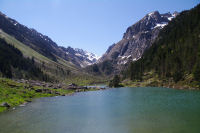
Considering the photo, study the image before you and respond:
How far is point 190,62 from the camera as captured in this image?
379 feet

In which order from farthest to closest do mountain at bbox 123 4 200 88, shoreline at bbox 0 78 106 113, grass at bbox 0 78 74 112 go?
1. mountain at bbox 123 4 200 88
2. grass at bbox 0 78 74 112
3. shoreline at bbox 0 78 106 113

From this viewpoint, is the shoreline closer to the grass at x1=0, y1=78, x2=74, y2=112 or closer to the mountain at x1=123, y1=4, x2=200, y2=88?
the grass at x1=0, y1=78, x2=74, y2=112

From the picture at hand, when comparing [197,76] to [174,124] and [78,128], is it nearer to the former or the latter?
[174,124]

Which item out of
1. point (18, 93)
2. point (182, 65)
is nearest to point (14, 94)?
point (18, 93)

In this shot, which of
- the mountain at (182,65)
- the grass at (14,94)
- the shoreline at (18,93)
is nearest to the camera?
the shoreline at (18,93)

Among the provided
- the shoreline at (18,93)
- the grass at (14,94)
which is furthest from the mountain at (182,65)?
the grass at (14,94)

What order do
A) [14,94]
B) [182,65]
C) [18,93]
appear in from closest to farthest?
[14,94] < [18,93] < [182,65]

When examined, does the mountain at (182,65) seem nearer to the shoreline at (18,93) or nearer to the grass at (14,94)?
the shoreline at (18,93)

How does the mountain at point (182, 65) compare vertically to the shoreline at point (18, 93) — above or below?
above

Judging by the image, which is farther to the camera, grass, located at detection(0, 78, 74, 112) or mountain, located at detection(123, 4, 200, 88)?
mountain, located at detection(123, 4, 200, 88)

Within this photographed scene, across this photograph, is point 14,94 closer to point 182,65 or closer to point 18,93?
point 18,93

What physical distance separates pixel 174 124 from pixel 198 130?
4.07 m

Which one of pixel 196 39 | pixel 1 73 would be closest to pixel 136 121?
pixel 196 39

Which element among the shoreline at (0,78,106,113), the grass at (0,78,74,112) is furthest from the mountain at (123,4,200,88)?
the grass at (0,78,74,112)
